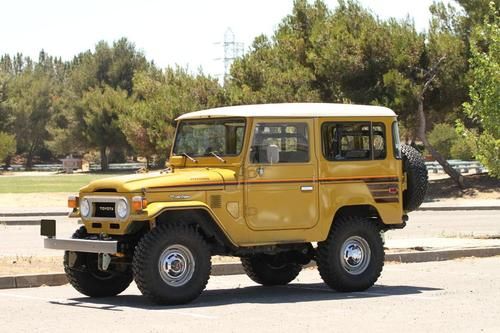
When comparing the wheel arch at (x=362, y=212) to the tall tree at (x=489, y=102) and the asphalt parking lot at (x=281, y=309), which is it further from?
the tall tree at (x=489, y=102)

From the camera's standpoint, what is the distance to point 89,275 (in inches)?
511

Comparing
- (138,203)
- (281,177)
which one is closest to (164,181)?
(138,203)

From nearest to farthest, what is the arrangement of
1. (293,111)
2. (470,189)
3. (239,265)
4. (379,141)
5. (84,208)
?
(84,208)
(293,111)
(379,141)
(239,265)
(470,189)

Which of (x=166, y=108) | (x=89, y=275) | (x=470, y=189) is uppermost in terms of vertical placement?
(x=166, y=108)

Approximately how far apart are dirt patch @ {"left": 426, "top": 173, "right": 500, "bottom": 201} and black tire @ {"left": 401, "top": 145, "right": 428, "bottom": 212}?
29.5 meters

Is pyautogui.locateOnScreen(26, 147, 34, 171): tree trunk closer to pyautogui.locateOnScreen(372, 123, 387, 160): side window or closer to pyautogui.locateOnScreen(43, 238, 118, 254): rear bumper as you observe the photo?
pyautogui.locateOnScreen(372, 123, 387, 160): side window

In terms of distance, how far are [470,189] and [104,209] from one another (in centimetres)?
3441

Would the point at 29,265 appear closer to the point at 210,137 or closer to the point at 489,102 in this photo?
the point at 210,137

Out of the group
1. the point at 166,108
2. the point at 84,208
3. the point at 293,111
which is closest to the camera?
the point at 84,208

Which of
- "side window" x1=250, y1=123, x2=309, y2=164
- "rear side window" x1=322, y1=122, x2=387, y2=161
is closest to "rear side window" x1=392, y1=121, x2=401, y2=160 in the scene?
"rear side window" x1=322, y1=122, x2=387, y2=161

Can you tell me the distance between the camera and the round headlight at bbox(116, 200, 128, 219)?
476 inches

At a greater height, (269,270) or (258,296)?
(269,270)

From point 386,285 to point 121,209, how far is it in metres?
4.00

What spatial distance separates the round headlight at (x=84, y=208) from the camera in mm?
12656
